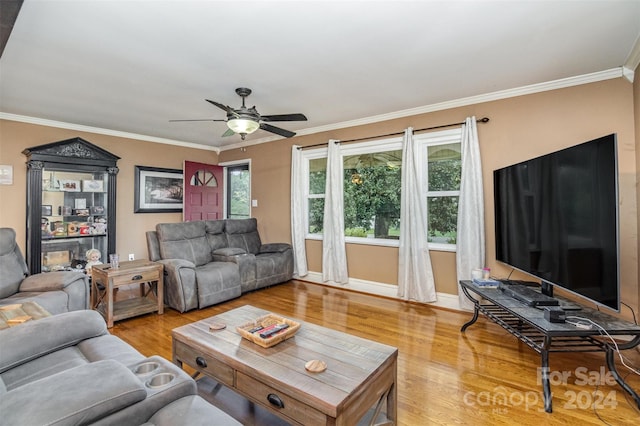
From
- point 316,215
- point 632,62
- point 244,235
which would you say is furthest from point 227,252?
point 632,62

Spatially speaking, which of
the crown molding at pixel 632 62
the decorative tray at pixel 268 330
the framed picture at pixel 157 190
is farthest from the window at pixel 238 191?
the crown molding at pixel 632 62

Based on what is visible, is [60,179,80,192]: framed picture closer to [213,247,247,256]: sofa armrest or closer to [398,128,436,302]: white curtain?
[213,247,247,256]: sofa armrest

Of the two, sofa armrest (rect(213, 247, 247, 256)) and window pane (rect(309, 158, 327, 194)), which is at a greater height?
window pane (rect(309, 158, 327, 194))

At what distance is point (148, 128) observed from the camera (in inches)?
191

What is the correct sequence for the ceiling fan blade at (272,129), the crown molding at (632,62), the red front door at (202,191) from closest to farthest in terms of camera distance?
1. the crown molding at (632,62)
2. the ceiling fan blade at (272,129)
3. the red front door at (202,191)

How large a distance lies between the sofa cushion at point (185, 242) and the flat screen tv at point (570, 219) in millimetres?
3775

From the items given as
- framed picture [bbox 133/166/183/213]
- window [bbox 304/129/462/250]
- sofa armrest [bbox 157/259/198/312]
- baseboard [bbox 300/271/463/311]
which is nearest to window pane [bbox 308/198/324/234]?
window [bbox 304/129/462/250]

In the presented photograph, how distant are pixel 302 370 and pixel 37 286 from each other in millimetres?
2707

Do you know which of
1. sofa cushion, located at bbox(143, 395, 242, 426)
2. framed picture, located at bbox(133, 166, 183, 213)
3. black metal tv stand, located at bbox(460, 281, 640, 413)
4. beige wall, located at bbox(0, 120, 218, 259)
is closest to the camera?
sofa cushion, located at bbox(143, 395, 242, 426)

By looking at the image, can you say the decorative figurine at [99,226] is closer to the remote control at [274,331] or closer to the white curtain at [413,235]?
the remote control at [274,331]

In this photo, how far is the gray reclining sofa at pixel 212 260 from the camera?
139 inches

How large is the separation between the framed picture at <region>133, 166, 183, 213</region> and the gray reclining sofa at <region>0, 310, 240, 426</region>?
415 centimetres

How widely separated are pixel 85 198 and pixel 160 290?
2.48 meters

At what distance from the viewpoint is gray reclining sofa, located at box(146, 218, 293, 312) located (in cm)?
354
